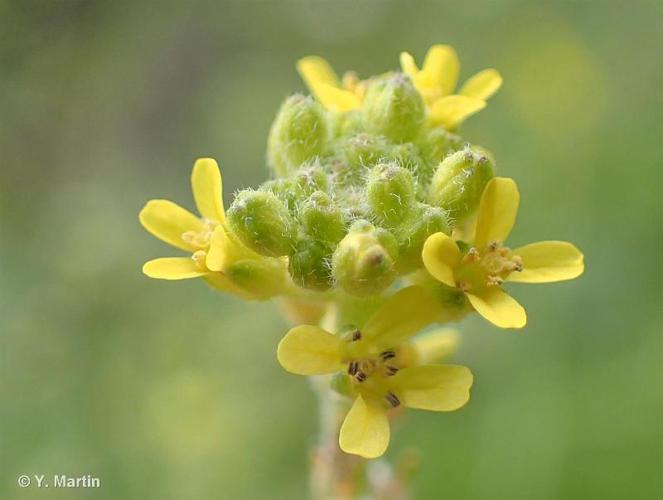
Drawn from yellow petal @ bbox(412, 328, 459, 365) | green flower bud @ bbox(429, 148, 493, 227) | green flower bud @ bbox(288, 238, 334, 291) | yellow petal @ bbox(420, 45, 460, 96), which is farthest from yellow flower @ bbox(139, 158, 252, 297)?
yellow petal @ bbox(420, 45, 460, 96)

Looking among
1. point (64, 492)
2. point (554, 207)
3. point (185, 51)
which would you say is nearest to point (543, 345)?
point (554, 207)

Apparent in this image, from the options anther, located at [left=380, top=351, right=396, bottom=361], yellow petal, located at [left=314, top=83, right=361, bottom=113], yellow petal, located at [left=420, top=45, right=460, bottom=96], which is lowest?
anther, located at [left=380, top=351, right=396, bottom=361]

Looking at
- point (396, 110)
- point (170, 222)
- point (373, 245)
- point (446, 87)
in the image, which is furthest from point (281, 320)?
point (373, 245)

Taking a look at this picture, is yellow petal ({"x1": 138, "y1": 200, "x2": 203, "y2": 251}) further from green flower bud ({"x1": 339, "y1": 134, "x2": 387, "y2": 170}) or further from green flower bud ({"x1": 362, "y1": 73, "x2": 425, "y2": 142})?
green flower bud ({"x1": 362, "y1": 73, "x2": 425, "y2": 142})

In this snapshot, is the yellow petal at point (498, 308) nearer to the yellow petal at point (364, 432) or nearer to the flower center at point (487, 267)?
the flower center at point (487, 267)

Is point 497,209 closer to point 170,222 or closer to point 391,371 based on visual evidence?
point 391,371

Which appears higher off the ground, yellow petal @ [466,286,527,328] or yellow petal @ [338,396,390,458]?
yellow petal @ [466,286,527,328]

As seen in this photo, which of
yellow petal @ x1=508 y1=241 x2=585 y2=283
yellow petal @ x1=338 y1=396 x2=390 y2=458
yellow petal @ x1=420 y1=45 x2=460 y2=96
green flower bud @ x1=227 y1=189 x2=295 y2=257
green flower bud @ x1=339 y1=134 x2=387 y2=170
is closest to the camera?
yellow petal @ x1=338 y1=396 x2=390 y2=458

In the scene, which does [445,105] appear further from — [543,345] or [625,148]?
[625,148]
